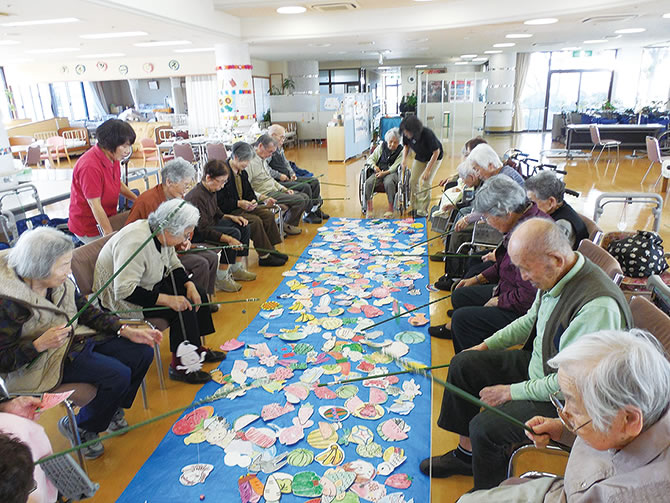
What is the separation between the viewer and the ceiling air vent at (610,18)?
7646 millimetres

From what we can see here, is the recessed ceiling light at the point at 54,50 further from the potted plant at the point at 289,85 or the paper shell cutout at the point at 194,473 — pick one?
the paper shell cutout at the point at 194,473

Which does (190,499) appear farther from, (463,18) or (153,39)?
(153,39)

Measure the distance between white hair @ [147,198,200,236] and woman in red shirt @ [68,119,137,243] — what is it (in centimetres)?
90

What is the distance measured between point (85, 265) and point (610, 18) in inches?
362

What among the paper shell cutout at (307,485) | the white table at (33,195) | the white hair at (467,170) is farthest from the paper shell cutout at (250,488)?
the white table at (33,195)

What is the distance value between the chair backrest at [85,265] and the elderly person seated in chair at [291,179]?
3111mm

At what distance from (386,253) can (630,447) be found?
371cm

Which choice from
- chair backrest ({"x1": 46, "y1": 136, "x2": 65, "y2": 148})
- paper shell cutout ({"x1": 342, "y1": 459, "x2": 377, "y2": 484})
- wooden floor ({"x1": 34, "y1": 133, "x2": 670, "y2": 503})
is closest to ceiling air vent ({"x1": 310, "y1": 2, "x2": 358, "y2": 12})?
wooden floor ({"x1": 34, "y1": 133, "x2": 670, "y2": 503})

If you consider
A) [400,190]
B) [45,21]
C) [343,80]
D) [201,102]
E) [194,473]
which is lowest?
[194,473]

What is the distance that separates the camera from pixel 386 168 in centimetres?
609

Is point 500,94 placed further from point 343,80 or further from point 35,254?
point 35,254

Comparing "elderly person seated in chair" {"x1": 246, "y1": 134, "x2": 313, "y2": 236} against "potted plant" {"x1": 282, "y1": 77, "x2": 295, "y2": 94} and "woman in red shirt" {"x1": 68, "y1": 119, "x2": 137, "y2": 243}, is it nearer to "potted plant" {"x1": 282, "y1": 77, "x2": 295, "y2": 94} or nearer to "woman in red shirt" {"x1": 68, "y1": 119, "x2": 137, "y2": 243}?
"woman in red shirt" {"x1": 68, "y1": 119, "x2": 137, "y2": 243}

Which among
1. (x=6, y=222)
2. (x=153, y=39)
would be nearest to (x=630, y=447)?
(x=6, y=222)

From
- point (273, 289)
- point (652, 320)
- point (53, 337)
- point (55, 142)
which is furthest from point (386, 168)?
point (55, 142)
